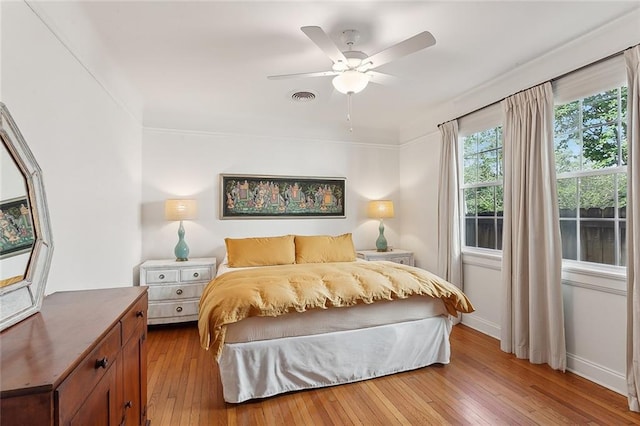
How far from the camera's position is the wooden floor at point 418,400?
6.66 feet

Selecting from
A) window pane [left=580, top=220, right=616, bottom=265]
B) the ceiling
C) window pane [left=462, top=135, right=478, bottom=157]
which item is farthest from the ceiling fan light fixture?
window pane [left=580, top=220, right=616, bottom=265]

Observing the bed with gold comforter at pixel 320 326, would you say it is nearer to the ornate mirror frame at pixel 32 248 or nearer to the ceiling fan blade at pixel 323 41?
the ornate mirror frame at pixel 32 248

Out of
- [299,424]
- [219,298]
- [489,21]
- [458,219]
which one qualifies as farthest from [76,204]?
[458,219]

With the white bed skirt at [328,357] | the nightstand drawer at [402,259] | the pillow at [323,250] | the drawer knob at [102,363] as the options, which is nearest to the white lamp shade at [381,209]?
the nightstand drawer at [402,259]

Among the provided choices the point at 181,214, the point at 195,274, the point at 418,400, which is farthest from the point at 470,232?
the point at 181,214

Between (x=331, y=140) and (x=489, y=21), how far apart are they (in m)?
2.78

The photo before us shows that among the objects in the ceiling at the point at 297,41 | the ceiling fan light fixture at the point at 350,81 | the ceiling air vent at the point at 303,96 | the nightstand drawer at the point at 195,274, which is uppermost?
the ceiling at the point at 297,41

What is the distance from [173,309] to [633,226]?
419 cm

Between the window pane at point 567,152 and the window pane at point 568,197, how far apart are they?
104mm

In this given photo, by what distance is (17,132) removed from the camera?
1.31m

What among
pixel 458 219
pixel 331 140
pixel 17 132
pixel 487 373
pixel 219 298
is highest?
pixel 331 140

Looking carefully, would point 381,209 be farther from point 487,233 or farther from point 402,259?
point 487,233

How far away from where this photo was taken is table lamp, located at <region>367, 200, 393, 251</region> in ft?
15.2

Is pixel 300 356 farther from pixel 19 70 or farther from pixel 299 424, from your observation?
pixel 19 70
